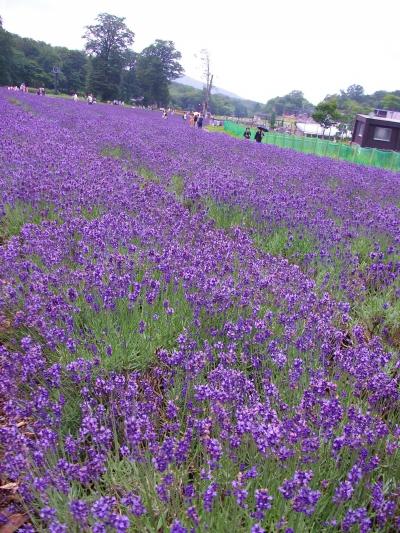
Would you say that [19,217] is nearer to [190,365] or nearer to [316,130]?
[190,365]

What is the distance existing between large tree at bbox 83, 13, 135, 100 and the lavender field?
65.5m

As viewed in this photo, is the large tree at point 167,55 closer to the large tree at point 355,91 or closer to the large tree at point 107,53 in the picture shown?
the large tree at point 107,53

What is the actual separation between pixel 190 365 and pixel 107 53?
256 ft

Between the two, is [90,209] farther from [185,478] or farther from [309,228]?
[185,478]

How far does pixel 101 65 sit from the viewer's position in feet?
219

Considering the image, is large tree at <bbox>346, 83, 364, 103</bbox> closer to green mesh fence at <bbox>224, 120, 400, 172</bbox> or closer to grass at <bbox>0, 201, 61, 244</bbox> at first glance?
green mesh fence at <bbox>224, 120, 400, 172</bbox>

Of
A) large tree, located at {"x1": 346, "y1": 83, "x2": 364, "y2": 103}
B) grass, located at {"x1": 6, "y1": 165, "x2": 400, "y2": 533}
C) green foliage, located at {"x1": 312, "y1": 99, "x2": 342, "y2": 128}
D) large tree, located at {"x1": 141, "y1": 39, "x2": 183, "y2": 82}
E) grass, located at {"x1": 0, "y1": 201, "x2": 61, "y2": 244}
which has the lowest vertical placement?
grass, located at {"x1": 6, "y1": 165, "x2": 400, "y2": 533}

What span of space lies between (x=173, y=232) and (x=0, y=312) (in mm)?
1702

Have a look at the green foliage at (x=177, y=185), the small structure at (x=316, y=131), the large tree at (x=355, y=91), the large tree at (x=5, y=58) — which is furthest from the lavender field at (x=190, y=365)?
the large tree at (x=355, y=91)

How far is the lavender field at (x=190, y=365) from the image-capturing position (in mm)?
1663

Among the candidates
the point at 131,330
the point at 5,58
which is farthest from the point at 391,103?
the point at 131,330

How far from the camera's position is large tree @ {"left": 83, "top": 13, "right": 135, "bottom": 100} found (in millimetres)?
66062

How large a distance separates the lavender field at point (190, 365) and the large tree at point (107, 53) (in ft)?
215

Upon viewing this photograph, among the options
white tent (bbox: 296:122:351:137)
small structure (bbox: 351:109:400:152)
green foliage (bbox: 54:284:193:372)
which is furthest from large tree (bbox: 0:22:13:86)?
green foliage (bbox: 54:284:193:372)
